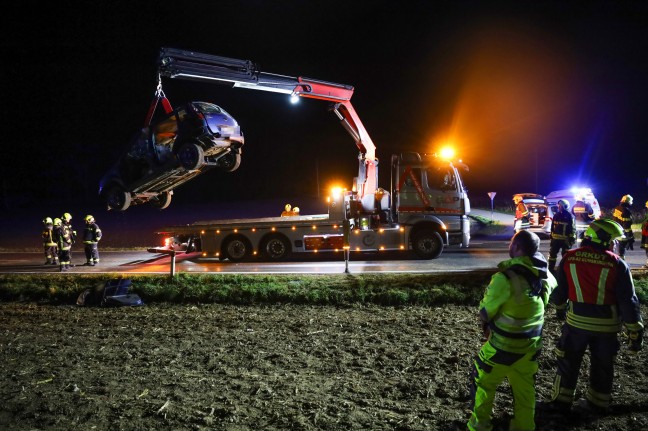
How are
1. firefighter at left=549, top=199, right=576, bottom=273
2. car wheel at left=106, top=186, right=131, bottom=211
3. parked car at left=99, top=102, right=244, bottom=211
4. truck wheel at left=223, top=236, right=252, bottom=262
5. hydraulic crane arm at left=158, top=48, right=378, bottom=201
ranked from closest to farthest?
hydraulic crane arm at left=158, top=48, right=378, bottom=201 → parked car at left=99, top=102, right=244, bottom=211 → car wheel at left=106, top=186, right=131, bottom=211 → firefighter at left=549, top=199, right=576, bottom=273 → truck wheel at left=223, top=236, right=252, bottom=262

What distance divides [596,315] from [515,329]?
1.06m

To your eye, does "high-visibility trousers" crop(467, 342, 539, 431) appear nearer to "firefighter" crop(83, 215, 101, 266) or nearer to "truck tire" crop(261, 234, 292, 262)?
"truck tire" crop(261, 234, 292, 262)

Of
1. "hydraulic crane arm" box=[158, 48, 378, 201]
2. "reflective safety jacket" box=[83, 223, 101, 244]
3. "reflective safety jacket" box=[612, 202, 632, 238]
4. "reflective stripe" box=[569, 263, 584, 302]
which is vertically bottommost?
"reflective stripe" box=[569, 263, 584, 302]

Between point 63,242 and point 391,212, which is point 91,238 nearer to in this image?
point 63,242

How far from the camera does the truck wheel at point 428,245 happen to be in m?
14.0

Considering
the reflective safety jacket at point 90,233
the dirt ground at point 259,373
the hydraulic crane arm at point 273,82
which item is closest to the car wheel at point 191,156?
the hydraulic crane arm at point 273,82

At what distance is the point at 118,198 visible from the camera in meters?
9.84

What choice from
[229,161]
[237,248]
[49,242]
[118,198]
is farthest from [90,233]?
[229,161]

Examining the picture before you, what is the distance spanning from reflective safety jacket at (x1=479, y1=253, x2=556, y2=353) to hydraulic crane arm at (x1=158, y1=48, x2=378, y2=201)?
7319 millimetres

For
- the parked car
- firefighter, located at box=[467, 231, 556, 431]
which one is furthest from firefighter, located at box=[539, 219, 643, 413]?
the parked car

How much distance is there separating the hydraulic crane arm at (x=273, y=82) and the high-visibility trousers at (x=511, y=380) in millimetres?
7532

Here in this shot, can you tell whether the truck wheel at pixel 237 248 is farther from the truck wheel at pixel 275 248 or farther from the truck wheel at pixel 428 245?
the truck wheel at pixel 428 245

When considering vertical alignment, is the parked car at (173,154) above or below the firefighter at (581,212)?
above

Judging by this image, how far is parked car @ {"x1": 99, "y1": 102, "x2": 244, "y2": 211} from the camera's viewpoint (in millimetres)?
9156
